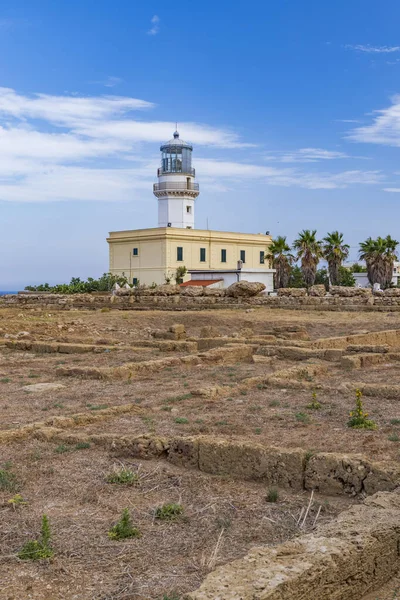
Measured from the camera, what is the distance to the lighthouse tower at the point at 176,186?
6303 centimetres

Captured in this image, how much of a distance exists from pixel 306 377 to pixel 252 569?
9.42 meters

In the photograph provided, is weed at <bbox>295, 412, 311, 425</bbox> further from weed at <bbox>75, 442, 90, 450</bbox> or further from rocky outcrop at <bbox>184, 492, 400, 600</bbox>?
rocky outcrop at <bbox>184, 492, 400, 600</bbox>

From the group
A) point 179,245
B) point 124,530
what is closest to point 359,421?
point 124,530

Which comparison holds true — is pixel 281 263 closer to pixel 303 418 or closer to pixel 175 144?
pixel 175 144

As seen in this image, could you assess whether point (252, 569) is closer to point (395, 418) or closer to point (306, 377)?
point (395, 418)

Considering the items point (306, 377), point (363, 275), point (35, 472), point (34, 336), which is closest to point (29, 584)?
point (35, 472)

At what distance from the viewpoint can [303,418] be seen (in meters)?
8.86

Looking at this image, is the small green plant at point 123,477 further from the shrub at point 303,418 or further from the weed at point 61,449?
the shrub at point 303,418

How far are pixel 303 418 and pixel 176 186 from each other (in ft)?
182

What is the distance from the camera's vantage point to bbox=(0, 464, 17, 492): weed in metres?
6.18

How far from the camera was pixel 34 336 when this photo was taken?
21.6m

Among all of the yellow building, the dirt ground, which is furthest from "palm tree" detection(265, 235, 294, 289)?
the dirt ground

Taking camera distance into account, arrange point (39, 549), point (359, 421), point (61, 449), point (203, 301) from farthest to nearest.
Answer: point (203, 301), point (359, 421), point (61, 449), point (39, 549)

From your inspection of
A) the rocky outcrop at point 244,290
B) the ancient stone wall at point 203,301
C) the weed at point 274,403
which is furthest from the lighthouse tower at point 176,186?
the weed at point 274,403
